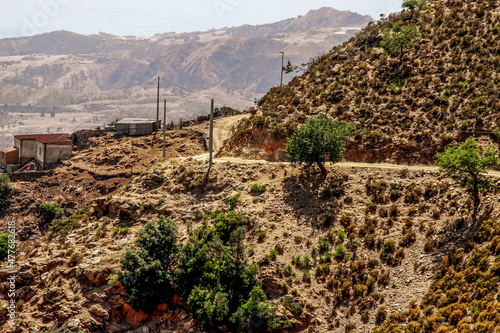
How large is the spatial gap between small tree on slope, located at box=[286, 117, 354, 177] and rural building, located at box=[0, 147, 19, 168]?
47.3 meters

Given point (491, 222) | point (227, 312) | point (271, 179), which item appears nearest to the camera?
point (491, 222)

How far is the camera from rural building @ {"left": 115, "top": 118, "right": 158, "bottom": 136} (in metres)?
64.1

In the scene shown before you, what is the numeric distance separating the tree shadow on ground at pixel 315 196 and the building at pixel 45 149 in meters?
39.6

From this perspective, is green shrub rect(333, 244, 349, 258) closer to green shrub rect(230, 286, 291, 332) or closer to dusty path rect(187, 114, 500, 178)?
green shrub rect(230, 286, 291, 332)

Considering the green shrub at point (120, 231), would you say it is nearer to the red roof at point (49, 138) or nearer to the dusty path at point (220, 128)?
the dusty path at point (220, 128)

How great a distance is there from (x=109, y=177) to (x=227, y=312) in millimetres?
33979

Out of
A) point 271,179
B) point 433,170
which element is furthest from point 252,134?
point 433,170

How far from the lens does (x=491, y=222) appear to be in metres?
27.6

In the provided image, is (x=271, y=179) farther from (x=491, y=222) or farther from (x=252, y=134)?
(x=491, y=222)

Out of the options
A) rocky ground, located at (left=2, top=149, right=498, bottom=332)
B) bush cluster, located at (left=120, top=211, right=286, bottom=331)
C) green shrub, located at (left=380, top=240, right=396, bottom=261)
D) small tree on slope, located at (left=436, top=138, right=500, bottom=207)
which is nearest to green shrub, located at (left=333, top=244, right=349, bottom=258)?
rocky ground, located at (left=2, top=149, right=498, bottom=332)

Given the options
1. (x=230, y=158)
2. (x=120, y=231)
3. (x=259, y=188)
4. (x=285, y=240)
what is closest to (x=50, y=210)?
(x=120, y=231)

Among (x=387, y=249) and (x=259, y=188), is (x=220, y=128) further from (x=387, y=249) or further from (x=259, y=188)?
(x=387, y=249)

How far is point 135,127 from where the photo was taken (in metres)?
64.2

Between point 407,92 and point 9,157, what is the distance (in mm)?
57284
